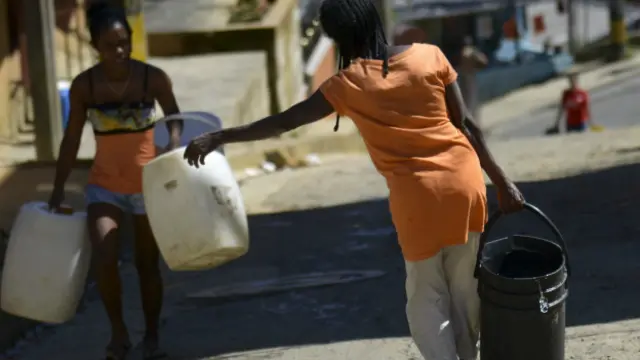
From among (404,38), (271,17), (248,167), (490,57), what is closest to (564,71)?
(490,57)

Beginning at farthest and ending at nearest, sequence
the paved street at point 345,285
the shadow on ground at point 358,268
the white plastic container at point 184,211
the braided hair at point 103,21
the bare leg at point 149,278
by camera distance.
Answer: the shadow on ground at point 358,268, the paved street at point 345,285, the bare leg at point 149,278, the braided hair at point 103,21, the white plastic container at point 184,211

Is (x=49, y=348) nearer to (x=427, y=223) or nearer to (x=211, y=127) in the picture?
(x=211, y=127)

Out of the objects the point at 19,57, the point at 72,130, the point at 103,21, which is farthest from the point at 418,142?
the point at 19,57

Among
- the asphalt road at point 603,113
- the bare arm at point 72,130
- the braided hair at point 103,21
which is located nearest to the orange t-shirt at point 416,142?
the braided hair at point 103,21

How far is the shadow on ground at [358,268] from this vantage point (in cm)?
555

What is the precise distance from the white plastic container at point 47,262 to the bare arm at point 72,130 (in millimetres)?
154

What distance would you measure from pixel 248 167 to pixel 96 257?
6.13m

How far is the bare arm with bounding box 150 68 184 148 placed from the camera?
504 cm

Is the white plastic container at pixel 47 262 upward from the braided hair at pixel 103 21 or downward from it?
downward

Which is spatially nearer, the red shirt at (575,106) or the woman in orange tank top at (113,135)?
the woman in orange tank top at (113,135)

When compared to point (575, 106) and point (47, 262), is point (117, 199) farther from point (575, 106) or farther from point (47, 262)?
point (575, 106)

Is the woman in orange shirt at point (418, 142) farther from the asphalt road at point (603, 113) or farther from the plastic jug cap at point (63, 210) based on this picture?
the asphalt road at point (603, 113)

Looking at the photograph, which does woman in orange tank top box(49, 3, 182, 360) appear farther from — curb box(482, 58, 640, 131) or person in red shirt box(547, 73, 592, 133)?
curb box(482, 58, 640, 131)

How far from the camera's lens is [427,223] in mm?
3988
